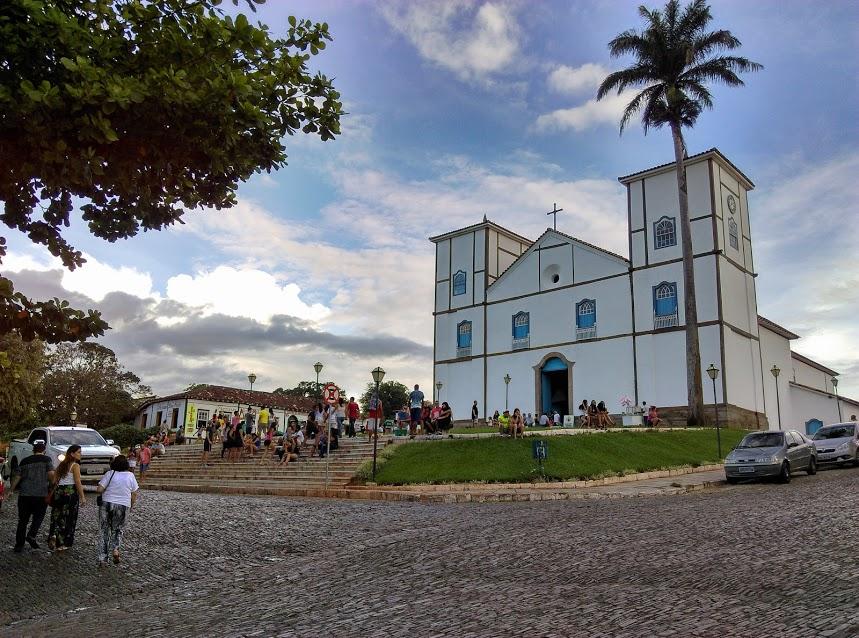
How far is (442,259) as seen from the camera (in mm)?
46188

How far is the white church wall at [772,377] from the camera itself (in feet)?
118

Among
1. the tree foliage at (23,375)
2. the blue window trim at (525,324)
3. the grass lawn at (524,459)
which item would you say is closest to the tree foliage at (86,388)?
the tree foliage at (23,375)

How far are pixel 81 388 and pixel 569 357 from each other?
120 feet

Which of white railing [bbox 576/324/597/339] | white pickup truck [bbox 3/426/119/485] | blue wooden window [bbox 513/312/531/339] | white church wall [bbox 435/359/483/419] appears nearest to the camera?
white pickup truck [bbox 3/426/119/485]

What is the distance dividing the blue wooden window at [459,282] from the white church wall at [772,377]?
57.5 feet

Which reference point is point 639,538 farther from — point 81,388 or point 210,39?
point 81,388

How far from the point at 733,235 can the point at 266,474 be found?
26.6 m

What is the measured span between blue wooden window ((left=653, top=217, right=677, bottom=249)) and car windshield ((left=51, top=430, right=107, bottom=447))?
2784 cm

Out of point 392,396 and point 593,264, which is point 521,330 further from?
point 392,396

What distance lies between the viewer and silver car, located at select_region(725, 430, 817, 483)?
1664cm

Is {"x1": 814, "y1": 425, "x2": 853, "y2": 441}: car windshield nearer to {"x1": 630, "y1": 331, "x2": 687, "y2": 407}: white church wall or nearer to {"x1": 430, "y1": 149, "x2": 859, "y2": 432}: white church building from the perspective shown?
{"x1": 430, "y1": 149, "x2": 859, "y2": 432}: white church building

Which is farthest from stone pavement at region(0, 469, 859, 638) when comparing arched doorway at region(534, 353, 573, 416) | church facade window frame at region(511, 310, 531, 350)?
church facade window frame at region(511, 310, 531, 350)

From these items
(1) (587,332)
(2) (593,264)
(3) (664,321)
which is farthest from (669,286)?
(1) (587,332)

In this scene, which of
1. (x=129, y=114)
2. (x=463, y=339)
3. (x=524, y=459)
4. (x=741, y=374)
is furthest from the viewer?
(x=463, y=339)
